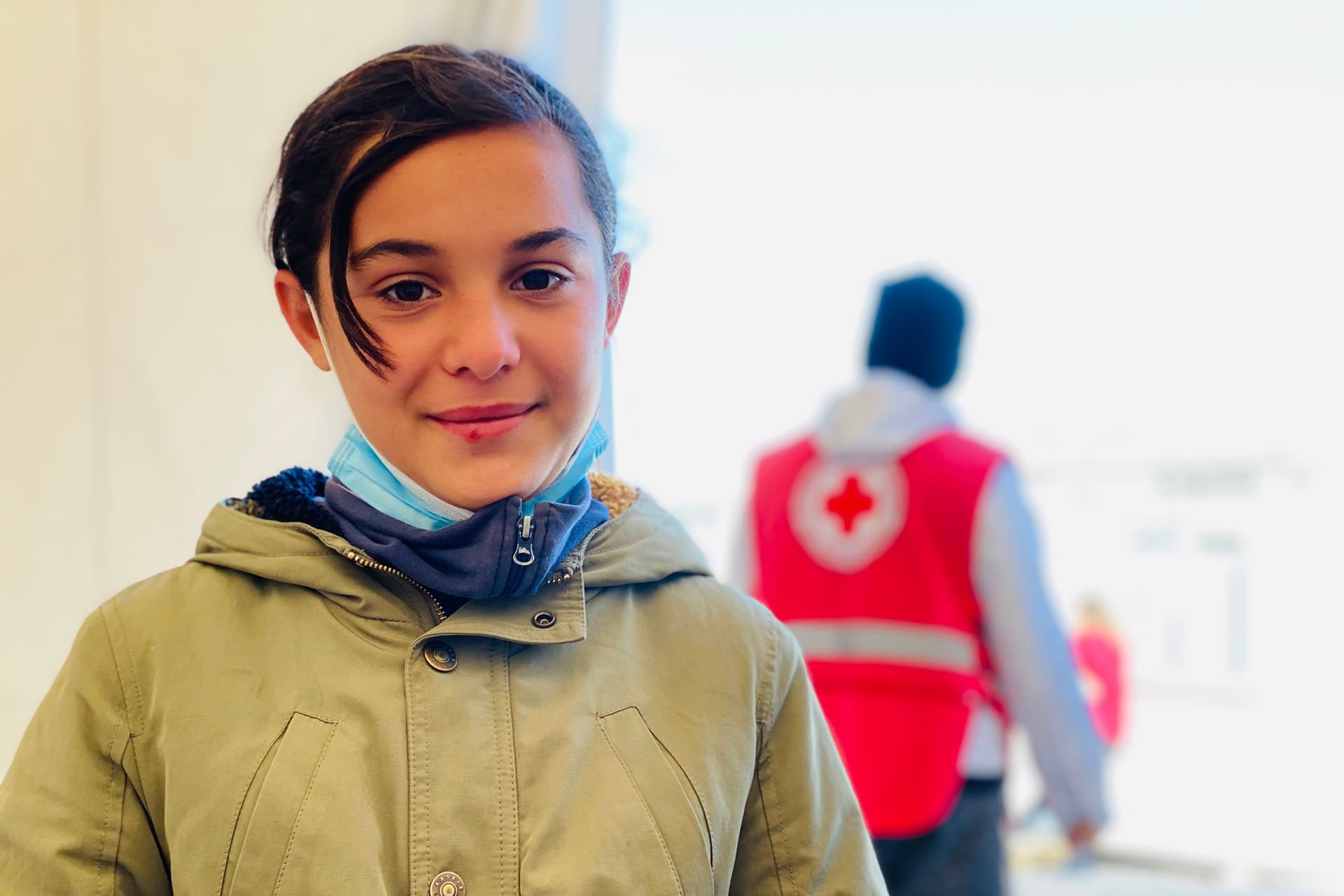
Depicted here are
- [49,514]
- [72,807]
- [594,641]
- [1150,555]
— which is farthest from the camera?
[1150,555]

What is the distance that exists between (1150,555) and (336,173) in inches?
245

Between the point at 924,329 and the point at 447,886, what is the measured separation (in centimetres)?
168

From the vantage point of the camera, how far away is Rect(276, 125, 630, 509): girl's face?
0.92m

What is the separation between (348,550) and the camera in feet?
3.11

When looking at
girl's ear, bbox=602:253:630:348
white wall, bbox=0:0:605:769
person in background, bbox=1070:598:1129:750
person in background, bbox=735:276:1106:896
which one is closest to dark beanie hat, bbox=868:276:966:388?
person in background, bbox=735:276:1106:896

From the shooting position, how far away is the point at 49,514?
53.3 inches

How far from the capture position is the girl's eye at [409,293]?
934 mm

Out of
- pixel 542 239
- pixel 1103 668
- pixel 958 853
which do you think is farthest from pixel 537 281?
pixel 1103 668

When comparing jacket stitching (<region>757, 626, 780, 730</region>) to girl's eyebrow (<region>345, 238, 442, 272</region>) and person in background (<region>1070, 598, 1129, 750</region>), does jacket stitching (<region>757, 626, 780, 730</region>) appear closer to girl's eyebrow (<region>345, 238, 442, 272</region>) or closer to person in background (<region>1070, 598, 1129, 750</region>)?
girl's eyebrow (<region>345, 238, 442, 272</region>)

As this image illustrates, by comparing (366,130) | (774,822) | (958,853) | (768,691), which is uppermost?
(366,130)

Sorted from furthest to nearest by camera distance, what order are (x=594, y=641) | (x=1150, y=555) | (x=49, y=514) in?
(x=1150, y=555) < (x=49, y=514) < (x=594, y=641)

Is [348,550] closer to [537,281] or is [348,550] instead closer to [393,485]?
[393,485]

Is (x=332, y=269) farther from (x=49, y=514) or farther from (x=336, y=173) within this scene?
(x=49, y=514)

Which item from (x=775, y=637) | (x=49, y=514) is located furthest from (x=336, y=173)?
(x=49, y=514)
